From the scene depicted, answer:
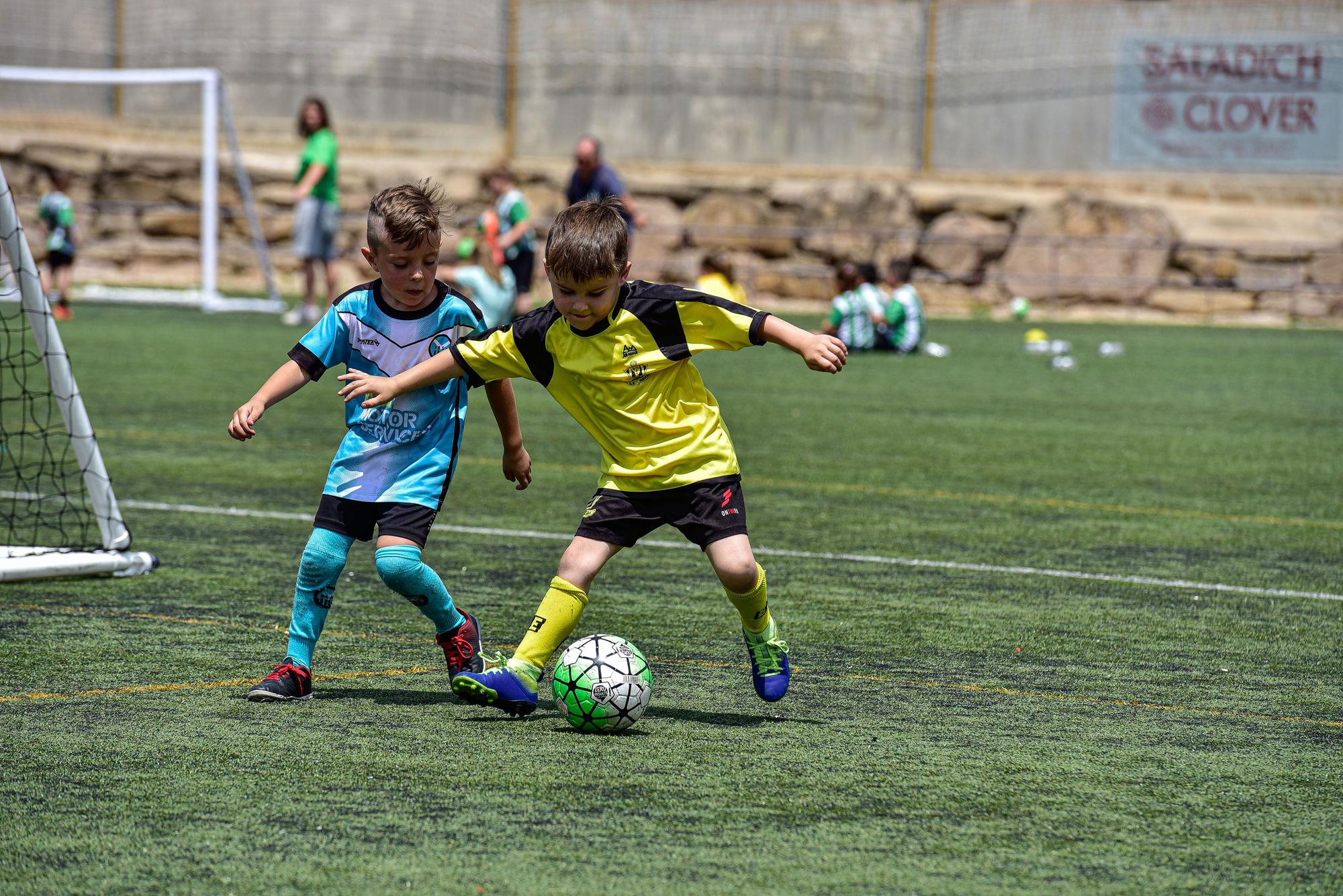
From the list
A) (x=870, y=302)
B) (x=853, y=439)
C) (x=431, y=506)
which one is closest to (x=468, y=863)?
(x=431, y=506)

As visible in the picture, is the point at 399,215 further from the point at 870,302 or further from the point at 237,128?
the point at 237,128

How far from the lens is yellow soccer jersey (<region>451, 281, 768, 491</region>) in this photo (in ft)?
14.4

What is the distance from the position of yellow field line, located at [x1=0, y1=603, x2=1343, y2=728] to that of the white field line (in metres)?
1.85

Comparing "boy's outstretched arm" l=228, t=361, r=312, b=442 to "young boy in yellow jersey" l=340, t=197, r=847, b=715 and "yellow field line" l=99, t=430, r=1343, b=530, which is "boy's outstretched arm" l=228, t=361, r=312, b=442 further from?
"yellow field line" l=99, t=430, r=1343, b=530

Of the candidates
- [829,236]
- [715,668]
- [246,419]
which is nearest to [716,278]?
[829,236]

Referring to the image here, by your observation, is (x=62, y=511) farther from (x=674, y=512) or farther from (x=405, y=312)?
(x=674, y=512)

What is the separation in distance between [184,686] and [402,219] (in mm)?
1371

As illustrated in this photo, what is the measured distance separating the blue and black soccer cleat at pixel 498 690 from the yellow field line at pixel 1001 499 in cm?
450

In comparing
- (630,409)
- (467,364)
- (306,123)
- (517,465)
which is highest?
(306,123)

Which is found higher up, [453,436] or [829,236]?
[829,236]

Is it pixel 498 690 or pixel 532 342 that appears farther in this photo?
pixel 532 342

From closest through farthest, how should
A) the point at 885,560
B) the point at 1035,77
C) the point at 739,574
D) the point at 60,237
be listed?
the point at 739,574
the point at 885,560
the point at 60,237
the point at 1035,77

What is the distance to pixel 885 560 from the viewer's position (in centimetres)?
683

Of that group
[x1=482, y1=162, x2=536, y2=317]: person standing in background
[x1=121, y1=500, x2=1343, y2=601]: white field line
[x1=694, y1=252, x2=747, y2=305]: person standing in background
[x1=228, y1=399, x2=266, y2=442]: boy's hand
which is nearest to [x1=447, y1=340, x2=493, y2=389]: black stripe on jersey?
[x1=228, y1=399, x2=266, y2=442]: boy's hand
